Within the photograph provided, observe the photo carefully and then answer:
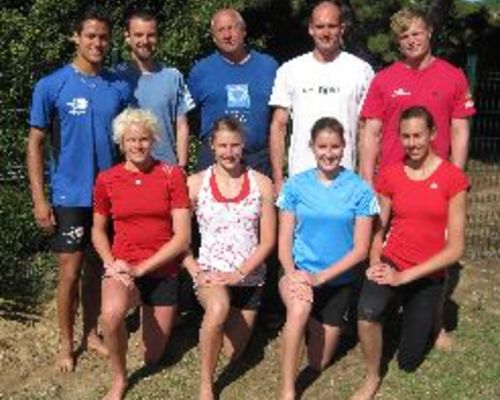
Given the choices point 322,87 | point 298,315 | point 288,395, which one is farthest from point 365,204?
point 288,395

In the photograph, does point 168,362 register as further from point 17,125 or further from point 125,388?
point 17,125

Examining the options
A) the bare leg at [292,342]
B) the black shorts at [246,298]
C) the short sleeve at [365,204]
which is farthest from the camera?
the black shorts at [246,298]

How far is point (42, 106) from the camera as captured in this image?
215 inches

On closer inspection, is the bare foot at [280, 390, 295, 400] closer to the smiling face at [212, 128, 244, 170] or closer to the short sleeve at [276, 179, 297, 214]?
the short sleeve at [276, 179, 297, 214]

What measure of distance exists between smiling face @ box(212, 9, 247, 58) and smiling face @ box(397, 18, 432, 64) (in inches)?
41.8

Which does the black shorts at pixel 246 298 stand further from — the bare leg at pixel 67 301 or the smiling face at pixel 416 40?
the smiling face at pixel 416 40

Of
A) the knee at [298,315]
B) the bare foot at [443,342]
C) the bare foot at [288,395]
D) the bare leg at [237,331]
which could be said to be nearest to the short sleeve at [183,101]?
the bare leg at [237,331]

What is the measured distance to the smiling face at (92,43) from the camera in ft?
18.0

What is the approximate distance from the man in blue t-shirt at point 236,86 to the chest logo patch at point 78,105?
2.93 feet

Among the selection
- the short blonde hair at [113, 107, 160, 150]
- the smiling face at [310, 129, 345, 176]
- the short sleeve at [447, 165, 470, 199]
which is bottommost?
the short sleeve at [447, 165, 470, 199]

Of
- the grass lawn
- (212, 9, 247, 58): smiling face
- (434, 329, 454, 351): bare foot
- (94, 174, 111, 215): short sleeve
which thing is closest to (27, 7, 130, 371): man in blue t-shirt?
(94, 174, 111, 215): short sleeve

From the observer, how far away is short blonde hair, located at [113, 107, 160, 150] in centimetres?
527

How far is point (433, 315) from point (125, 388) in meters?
1.96

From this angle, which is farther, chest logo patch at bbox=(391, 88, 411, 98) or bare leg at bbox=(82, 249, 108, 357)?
bare leg at bbox=(82, 249, 108, 357)
